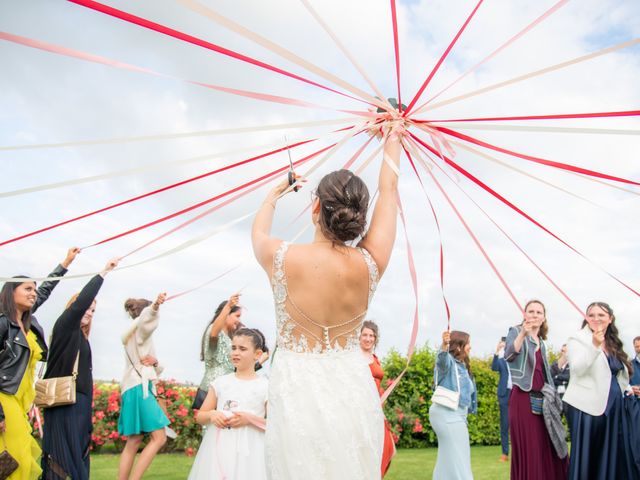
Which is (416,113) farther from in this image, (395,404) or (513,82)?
(395,404)

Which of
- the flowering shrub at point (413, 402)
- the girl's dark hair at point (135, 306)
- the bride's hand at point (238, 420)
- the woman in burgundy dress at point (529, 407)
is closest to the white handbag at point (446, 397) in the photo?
the woman in burgundy dress at point (529, 407)

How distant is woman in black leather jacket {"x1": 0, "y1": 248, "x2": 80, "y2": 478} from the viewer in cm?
437

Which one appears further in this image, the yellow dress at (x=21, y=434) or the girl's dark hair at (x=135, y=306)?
the girl's dark hair at (x=135, y=306)

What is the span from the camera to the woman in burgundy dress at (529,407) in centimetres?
621

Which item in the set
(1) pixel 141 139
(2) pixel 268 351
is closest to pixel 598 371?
(2) pixel 268 351

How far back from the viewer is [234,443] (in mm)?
4566

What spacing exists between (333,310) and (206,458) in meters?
2.68

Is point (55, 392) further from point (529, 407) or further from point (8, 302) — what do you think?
point (529, 407)

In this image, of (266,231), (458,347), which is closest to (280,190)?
(266,231)

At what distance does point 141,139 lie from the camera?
9.97ft

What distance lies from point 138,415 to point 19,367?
184 centimetres

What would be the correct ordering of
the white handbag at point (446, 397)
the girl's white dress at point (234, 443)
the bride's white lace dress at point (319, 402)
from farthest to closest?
the white handbag at point (446, 397) < the girl's white dress at point (234, 443) < the bride's white lace dress at point (319, 402)

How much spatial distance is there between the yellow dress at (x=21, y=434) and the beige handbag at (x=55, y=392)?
0.26 m

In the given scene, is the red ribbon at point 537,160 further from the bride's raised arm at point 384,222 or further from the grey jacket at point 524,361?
the grey jacket at point 524,361
